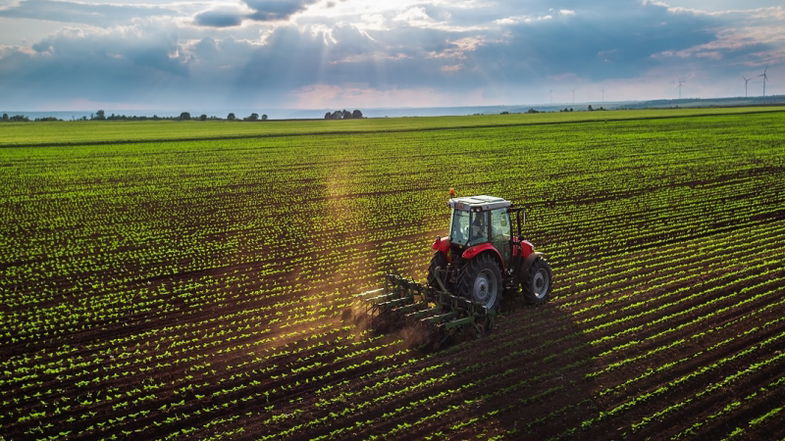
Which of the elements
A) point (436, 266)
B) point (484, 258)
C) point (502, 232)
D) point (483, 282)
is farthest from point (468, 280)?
point (502, 232)

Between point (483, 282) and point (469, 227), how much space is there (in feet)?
4.00

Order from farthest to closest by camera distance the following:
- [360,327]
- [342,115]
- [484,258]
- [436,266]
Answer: [342,115] → [436,266] → [360,327] → [484,258]

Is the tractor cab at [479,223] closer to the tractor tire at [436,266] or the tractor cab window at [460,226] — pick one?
the tractor cab window at [460,226]

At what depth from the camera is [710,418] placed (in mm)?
10133

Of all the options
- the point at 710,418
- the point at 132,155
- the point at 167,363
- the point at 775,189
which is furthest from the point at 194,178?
the point at 710,418

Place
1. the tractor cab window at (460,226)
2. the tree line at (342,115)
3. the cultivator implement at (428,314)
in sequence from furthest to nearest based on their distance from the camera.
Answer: the tree line at (342,115) < the tractor cab window at (460,226) < the cultivator implement at (428,314)

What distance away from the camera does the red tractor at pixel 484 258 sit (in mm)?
13586

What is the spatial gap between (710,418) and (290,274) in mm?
11719

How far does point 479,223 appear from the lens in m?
13.9

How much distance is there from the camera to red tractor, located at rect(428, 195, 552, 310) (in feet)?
44.6

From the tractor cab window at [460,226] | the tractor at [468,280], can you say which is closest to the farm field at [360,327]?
the tractor at [468,280]

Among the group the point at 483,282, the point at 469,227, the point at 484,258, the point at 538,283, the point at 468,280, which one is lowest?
the point at 538,283

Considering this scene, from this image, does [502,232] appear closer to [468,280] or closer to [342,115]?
[468,280]

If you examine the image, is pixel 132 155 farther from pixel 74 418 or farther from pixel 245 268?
pixel 74 418
